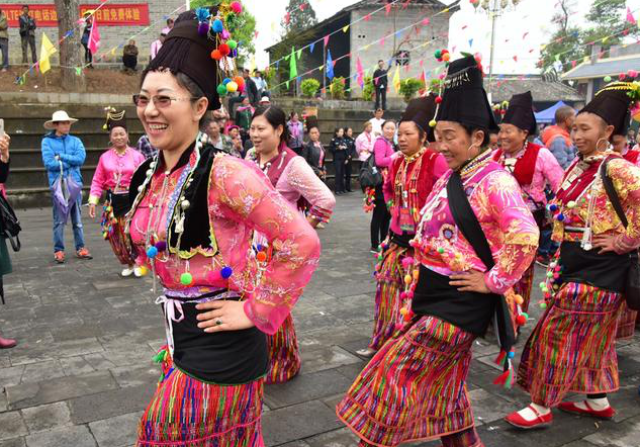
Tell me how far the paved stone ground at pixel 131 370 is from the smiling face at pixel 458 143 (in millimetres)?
1670

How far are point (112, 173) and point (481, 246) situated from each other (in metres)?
5.51

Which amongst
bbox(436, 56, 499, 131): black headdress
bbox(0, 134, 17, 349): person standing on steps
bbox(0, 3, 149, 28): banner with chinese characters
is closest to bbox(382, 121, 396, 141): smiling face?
bbox(0, 134, 17, 349): person standing on steps

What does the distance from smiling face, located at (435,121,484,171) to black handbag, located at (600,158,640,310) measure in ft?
4.01

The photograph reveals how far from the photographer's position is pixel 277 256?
193 cm

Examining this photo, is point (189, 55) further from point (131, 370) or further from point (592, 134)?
point (131, 370)

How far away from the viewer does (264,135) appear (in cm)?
405

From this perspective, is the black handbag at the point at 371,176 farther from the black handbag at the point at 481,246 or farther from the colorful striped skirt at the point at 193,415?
the colorful striped skirt at the point at 193,415

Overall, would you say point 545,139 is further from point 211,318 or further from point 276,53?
point 276,53

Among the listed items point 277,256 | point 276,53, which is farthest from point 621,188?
point 276,53

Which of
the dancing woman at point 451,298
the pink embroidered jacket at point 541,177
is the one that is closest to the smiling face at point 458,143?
the dancing woman at point 451,298

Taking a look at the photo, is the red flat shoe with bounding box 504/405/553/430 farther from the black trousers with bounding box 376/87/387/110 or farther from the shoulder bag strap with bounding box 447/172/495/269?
the black trousers with bounding box 376/87/387/110

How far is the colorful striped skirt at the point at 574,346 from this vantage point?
11.7 ft

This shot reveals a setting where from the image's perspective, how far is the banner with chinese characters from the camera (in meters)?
19.9

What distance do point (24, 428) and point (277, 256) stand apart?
2463 millimetres
